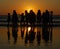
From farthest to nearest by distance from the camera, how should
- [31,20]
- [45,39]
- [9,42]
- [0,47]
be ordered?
1. [31,20]
2. [45,39]
3. [9,42]
4. [0,47]

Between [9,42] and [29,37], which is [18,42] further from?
[29,37]

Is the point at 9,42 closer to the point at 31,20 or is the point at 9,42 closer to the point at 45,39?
the point at 45,39

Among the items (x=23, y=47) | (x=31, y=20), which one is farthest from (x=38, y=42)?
(x=31, y=20)

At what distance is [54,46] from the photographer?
1895 cm

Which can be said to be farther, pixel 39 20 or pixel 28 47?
pixel 39 20

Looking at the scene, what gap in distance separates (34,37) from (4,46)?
475cm

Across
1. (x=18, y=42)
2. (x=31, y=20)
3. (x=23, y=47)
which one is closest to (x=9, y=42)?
(x=18, y=42)

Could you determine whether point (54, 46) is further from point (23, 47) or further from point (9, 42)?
point (9, 42)

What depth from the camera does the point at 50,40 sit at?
2189cm

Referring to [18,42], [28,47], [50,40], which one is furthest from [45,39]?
[28,47]

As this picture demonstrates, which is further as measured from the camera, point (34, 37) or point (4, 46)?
point (34, 37)

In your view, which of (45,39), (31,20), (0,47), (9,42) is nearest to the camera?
(0,47)

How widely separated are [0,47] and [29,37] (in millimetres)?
5035

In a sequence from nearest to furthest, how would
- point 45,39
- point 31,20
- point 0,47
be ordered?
point 0,47 → point 45,39 → point 31,20
